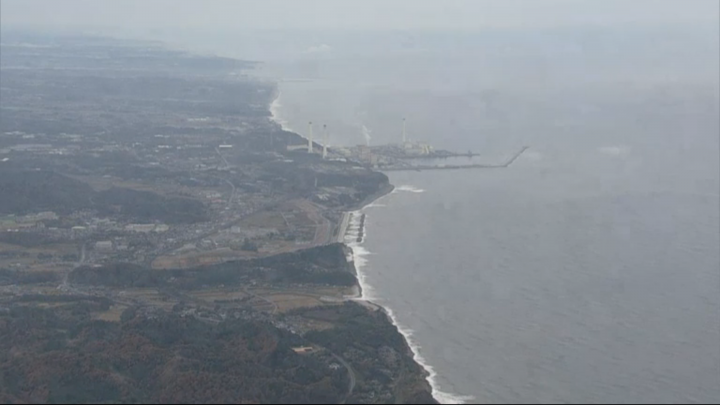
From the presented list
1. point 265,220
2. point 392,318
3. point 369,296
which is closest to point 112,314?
point 369,296

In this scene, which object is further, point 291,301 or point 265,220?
point 265,220

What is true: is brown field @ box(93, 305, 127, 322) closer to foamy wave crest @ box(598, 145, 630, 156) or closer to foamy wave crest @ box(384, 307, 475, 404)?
foamy wave crest @ box(384, 307, 475, 404)

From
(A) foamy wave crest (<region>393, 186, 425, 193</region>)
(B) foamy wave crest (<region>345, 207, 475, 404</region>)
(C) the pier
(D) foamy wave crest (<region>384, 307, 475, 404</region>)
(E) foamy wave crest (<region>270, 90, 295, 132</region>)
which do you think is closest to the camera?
(D) foamy wave crest (<region>384, 307, 475, 404</region>)

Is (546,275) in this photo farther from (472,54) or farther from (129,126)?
(472,54)

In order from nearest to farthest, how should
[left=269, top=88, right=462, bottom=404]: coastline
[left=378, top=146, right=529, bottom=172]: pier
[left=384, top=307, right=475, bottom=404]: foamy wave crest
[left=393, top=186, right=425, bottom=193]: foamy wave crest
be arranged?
[left=384, top=307, right=475, bottom=404]: foamy wave crest < [left=269, top=88, right=462, bottom=404]: coastline < [left=393, top=186, right=425, bottom=193]: foamy wave crest < [left=378, top=146, right=529, bottom=172]: pier

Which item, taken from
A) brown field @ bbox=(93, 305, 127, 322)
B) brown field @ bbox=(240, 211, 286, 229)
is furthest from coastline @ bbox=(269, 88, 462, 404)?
brown field @ bbox=(93, 305, 127, 322)

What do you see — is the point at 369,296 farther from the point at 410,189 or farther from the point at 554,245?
the point at 410,189
